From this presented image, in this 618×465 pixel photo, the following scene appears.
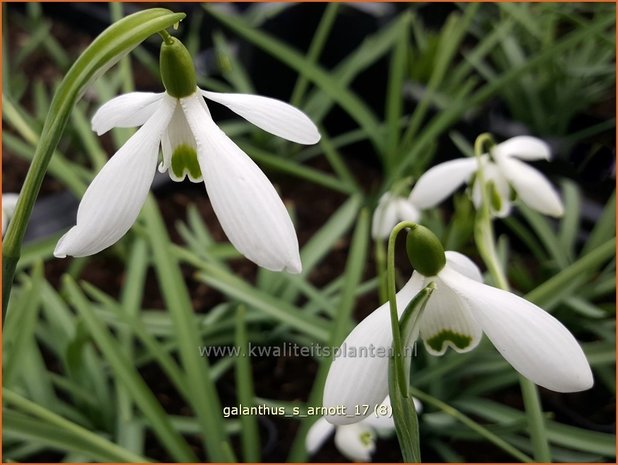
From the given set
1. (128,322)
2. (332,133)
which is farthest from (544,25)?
(128,322)

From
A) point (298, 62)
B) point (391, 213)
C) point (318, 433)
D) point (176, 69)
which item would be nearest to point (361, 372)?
point (176, 69)

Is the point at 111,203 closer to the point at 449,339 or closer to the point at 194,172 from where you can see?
the point at 194,172

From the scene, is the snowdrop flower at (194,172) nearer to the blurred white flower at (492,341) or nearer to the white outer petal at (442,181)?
the blurred white flower at (492,341)

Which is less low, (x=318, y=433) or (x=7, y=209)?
(x=7, y=209)

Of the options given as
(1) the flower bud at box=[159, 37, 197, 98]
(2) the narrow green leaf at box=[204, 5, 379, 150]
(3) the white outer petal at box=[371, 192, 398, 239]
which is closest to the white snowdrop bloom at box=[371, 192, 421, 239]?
(3) the white outer petal at box=[371, 192, 398, 239]

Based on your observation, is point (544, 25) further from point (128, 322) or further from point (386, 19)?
point (128, 322)

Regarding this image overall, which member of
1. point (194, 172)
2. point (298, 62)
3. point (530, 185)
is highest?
point (298, 62)
